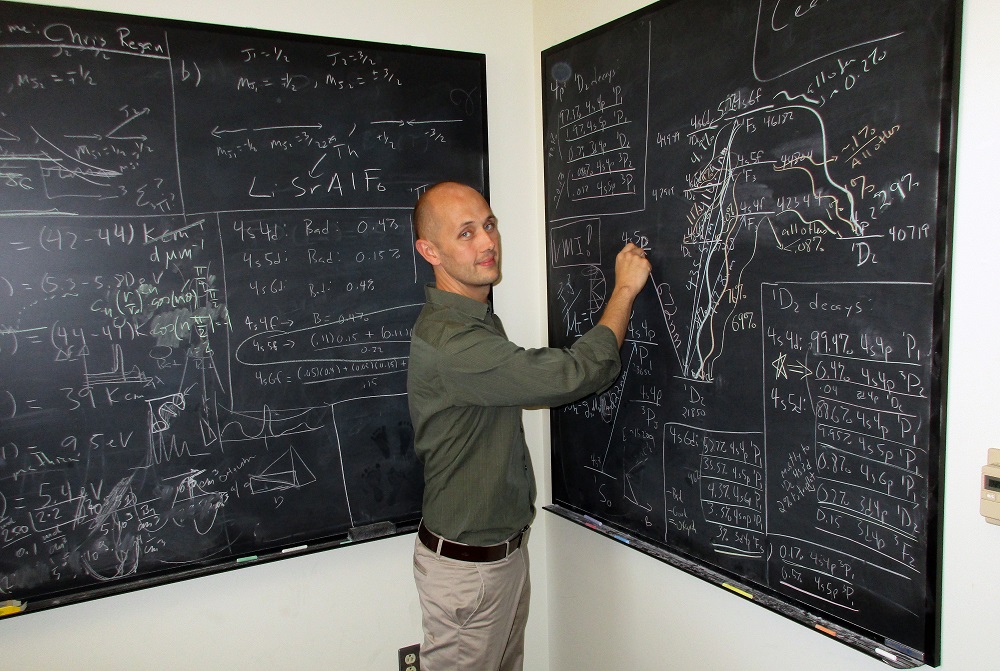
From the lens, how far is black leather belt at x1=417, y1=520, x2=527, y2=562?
2119 millimetres

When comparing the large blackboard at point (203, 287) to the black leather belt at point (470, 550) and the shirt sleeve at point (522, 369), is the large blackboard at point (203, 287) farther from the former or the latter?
the shirt sleeve at point (522, 369)

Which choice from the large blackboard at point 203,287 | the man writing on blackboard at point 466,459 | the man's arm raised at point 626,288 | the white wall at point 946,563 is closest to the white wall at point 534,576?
the white wall at point 946,563

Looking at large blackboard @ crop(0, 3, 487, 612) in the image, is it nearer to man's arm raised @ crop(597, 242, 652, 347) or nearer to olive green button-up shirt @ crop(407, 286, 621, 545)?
olive green button-up shirt @ crop(407, 286, 621, 545)

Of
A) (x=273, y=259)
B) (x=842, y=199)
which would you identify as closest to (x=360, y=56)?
(x=273, y=259)

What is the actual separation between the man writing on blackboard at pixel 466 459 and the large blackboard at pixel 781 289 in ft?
0.88

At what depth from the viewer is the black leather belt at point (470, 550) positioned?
2119mm

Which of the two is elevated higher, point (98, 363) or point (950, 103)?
point (950, 103)

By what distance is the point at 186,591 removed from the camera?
2256 mm

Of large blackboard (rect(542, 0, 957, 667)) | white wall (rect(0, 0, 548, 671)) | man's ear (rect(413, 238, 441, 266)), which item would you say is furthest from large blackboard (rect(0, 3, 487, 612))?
large blackboard (rect(542, 0, 957, 667))

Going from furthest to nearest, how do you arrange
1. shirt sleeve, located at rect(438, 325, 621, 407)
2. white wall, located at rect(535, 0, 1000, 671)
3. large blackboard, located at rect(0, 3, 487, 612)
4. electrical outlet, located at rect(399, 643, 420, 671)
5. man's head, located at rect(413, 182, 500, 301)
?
electrical outlet, located at rect(399, 643, 420, 671)
man's head, located at rect(413, 182, 500, 301)
large blackboard, located at rect(0, 3, 487, 612)
shirt sleeve, located at rect(438, 325, 621, 407)
white wall, located at rect(535, 0, 1000, 671)

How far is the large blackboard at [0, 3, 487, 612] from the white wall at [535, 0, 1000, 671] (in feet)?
2.43

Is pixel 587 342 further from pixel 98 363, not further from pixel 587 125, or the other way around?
pixel 98 363

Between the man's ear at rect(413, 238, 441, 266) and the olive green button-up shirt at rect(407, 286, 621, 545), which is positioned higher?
the man's ear at rect(413, 238, 441, 266)

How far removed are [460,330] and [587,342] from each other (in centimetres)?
37
